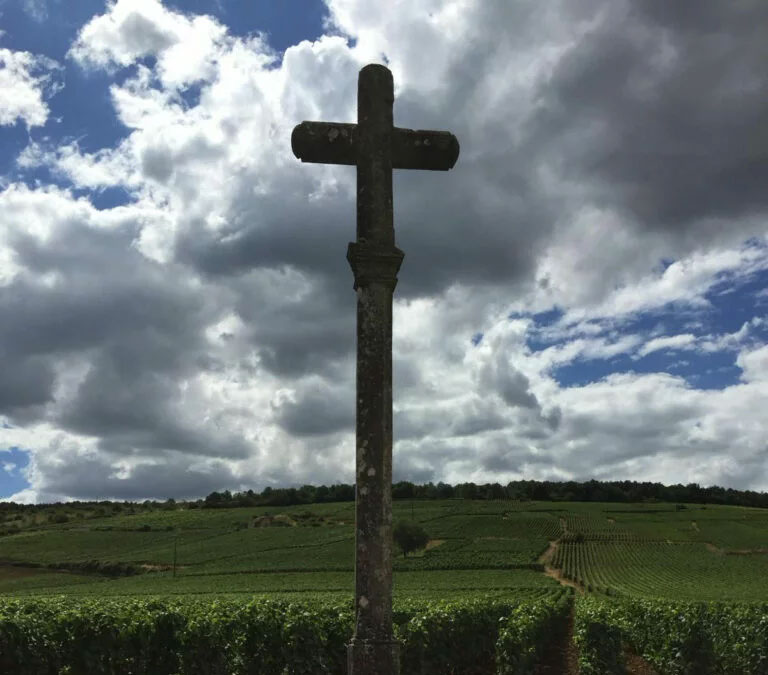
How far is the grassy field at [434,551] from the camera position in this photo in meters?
60.3

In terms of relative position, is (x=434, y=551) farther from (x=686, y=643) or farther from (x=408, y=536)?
(x=686, y=643)

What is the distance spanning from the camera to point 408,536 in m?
87.0

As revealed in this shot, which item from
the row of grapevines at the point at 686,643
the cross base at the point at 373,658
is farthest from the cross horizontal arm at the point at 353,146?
the row of grapevines at the point at 686,643

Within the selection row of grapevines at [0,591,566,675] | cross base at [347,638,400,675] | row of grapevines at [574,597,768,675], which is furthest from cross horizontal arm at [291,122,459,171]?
row of grapevines at [574,597,768,675]

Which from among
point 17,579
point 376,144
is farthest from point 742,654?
point 17,579

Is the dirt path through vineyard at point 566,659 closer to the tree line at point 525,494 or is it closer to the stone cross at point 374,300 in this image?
the stone cross at point 374,300

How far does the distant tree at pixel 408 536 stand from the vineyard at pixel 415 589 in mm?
2265

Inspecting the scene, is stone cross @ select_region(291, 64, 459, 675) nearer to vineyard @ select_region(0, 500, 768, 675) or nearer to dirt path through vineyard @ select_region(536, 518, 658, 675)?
vineyard @ select_region(0, 500, 768, 675)

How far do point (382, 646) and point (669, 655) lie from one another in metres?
14.9

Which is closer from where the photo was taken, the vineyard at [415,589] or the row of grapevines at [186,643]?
the row of grapevines at [186,643]

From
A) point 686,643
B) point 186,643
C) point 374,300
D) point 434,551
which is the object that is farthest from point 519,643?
point 434,551

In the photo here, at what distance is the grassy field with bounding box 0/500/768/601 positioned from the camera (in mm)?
60312

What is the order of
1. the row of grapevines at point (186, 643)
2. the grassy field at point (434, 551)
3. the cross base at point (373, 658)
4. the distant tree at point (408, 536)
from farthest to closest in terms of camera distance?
the distant tree at point (408, 536) < the grassy field at point (434, 551) < the row of grapevines at point (186, 643) < the cross base at point (373, 658)

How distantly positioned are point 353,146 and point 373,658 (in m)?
4.27
